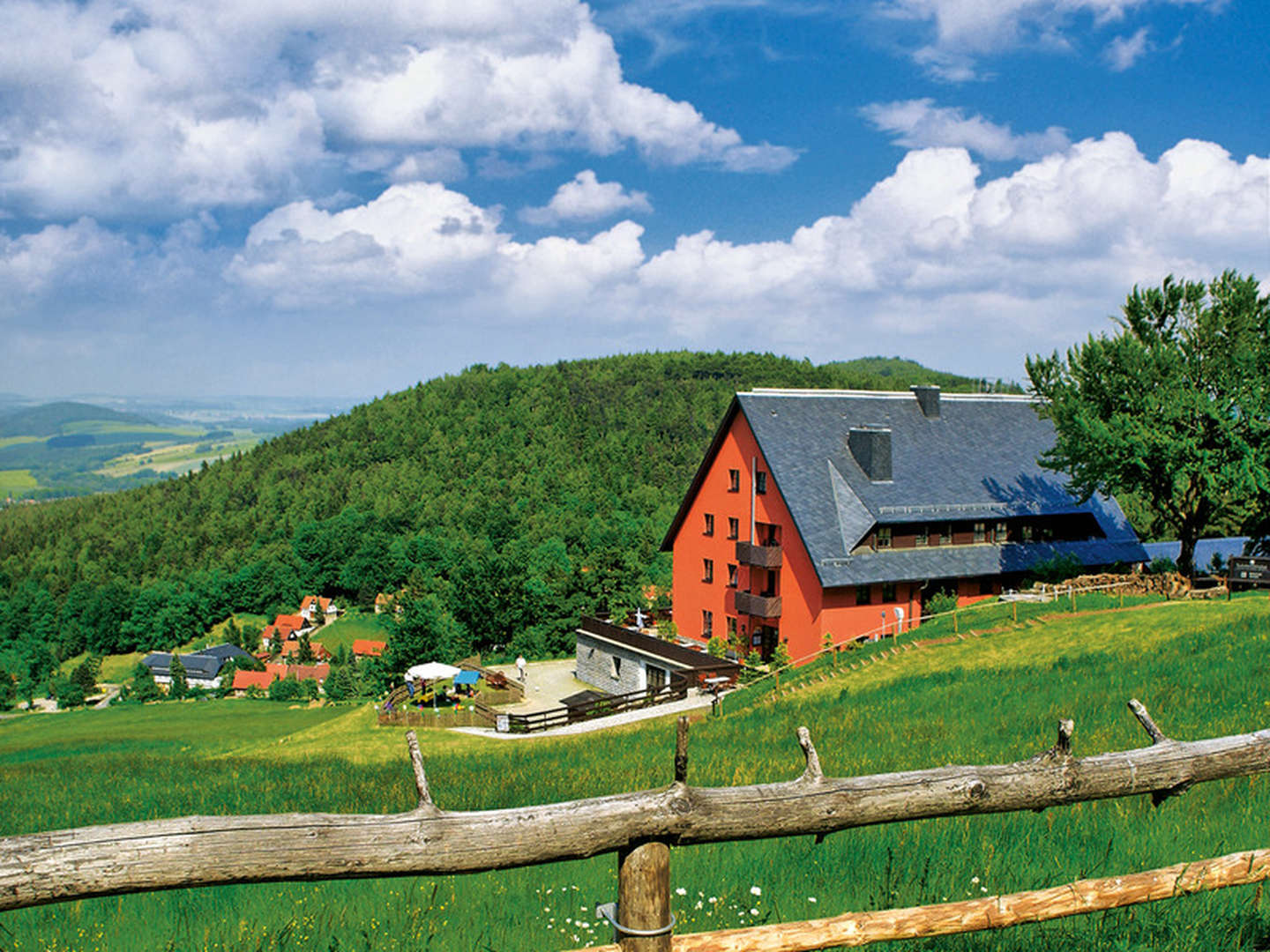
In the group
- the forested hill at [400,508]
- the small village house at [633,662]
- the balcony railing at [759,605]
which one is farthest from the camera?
the forested hill at [400,508]

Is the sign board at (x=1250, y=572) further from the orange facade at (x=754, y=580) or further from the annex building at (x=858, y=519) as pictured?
the orange facade at (x=754, y=580)

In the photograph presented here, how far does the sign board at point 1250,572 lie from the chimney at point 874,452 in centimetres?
1462

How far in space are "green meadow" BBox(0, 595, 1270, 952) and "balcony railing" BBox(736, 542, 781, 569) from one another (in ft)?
59.3

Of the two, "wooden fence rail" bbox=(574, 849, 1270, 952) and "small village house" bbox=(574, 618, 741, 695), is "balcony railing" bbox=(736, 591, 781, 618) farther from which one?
"wooden fence rail" bbox=(574, 849, 1270, 952)

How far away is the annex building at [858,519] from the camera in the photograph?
40719 mm

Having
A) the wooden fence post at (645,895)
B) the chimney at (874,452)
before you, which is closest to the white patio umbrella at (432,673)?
the chimney at (874,452)

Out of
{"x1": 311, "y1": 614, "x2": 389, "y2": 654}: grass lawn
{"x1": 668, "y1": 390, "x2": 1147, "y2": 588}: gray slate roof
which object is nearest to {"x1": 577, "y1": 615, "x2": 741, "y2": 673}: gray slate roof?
{"x1": 668, "y1": 390, "x2": 1147, "y2": 588}: gray slate roof

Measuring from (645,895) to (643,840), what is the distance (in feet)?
0.80

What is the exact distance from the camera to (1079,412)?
1380 inches

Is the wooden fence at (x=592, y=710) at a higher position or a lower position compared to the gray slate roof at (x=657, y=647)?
lower

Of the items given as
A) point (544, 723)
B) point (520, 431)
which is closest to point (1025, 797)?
point (544, 723)

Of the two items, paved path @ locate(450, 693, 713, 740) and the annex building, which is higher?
the annex building

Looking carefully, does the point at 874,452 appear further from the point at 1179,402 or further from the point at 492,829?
the point at 492,829

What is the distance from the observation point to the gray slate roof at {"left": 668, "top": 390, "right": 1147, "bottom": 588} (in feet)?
134
